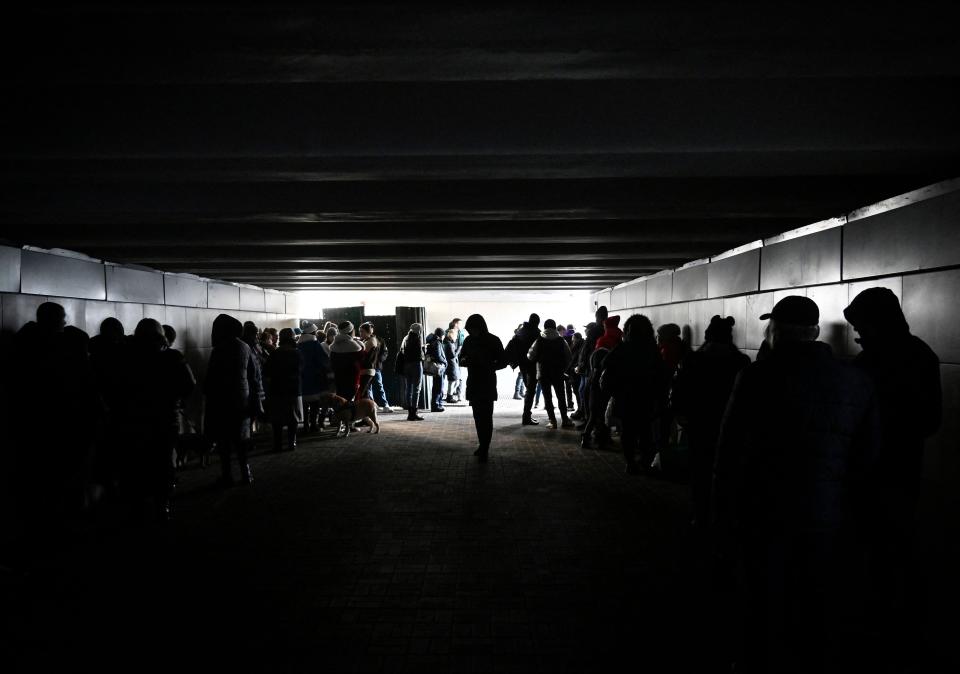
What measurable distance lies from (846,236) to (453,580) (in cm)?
507

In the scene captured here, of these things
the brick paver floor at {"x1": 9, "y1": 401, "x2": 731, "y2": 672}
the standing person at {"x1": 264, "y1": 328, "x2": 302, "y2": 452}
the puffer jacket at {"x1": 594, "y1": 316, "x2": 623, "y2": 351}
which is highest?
the puffer jacket at {"x1": 594, "y1": 316, "x2": 623, "y2": 351}

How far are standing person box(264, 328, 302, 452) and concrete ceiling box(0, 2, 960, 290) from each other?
204cm

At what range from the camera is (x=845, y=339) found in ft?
19.8

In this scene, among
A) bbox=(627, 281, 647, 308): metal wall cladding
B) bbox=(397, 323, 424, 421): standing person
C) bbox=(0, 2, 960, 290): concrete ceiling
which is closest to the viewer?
bbox=(0, 2, 960, 290): concrete ceiling

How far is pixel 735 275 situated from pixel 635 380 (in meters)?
2.93

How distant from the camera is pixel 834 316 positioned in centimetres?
623

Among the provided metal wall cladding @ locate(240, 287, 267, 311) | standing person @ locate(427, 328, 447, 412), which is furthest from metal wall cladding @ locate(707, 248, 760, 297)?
metal wall cladding @ locate(240, 287, 267, 311)

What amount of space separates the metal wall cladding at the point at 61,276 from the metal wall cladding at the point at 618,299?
12.6m

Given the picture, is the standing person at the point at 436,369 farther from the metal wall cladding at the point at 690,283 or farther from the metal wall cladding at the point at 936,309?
the metal wall cladding at the point at 936,309

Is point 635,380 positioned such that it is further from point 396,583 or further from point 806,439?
point 806,439

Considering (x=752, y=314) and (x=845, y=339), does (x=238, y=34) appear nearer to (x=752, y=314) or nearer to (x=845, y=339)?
(x=845, y=339)

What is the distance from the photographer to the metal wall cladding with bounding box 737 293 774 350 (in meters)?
7.96

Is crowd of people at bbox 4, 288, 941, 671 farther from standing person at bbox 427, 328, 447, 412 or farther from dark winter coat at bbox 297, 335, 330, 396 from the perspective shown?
standing person at bbox 427, 328, 447, 412

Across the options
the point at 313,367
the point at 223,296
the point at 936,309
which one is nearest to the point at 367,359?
the point at 313,367
